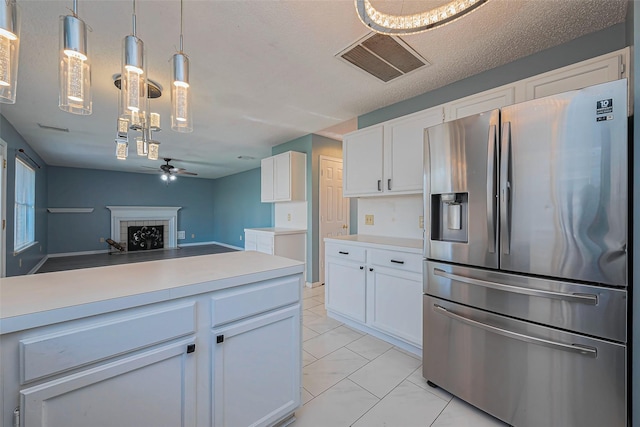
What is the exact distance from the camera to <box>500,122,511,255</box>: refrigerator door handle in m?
1.43

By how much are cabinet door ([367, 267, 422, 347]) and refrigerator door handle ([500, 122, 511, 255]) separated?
81 centimetres

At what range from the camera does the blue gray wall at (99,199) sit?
6830 mm

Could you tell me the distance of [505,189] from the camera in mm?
1435

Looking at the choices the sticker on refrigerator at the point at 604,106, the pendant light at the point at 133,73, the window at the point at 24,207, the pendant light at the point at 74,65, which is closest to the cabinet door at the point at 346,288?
the sticker on refrigerator at the point at 604,106

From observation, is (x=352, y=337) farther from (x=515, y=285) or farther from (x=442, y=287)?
(x=515, y=285)

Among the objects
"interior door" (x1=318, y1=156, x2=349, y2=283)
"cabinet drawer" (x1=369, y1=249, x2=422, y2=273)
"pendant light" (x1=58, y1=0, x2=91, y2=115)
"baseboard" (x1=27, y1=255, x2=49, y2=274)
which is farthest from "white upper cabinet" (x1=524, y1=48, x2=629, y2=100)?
"baseboard" (x1=27, y1=255, x2=49, y2=274)

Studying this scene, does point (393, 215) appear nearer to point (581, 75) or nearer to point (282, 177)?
point (581, 75)

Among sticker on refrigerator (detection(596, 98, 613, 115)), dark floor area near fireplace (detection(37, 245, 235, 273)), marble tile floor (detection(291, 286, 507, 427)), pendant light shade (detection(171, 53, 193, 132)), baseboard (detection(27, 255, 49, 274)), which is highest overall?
pendant light shade (detection(171, 53, 193, 132))

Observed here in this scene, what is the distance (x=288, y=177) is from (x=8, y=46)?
346cm

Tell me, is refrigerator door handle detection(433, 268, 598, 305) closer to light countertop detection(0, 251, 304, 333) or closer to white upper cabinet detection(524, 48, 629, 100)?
light countertop detection(0, 251, 304, 333)

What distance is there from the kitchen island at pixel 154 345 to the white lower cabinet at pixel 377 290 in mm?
1144

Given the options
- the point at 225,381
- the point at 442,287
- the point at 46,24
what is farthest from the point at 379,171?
the point at 46,24

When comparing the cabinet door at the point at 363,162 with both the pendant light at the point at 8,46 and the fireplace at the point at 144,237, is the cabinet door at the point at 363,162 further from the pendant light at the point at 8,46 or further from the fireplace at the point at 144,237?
the fireplace at the point at 144,237

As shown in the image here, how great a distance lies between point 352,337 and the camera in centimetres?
257
